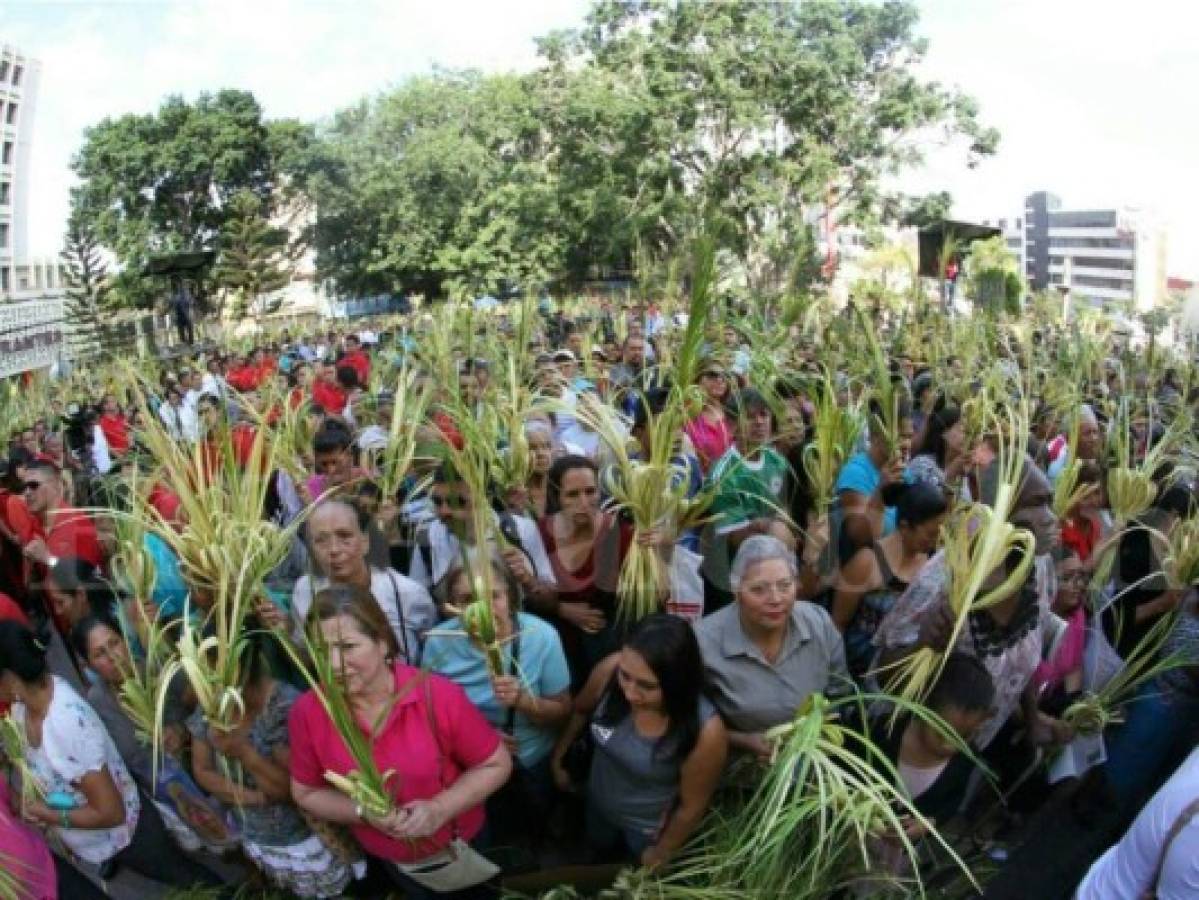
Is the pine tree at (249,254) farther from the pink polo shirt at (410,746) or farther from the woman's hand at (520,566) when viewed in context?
the pink polo shirt at (410,746)

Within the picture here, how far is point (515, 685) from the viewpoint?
253 cm

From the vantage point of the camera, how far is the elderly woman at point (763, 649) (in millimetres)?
2537

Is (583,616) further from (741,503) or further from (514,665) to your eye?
(741,503)

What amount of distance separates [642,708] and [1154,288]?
12373 cm

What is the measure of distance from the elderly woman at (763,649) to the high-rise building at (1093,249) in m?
108

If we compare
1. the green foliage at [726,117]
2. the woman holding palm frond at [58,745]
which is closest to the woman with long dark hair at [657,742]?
the woman holding palm frond at [58,745]

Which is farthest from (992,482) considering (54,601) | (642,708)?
(54,601)

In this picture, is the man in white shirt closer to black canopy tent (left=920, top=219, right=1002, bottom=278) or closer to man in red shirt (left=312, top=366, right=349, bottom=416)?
man in red shirt (left=312, top=366, right=349, bottom=416)

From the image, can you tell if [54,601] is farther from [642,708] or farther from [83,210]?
[83,210]

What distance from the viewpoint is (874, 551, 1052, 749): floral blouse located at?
2.68m

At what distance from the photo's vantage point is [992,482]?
3713 mm

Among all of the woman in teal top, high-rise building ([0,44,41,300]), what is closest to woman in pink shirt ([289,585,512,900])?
the woman in teal top

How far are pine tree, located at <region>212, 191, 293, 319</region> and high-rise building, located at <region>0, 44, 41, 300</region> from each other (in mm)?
24199

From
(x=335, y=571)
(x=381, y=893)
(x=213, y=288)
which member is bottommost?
(x=381, y=893)
